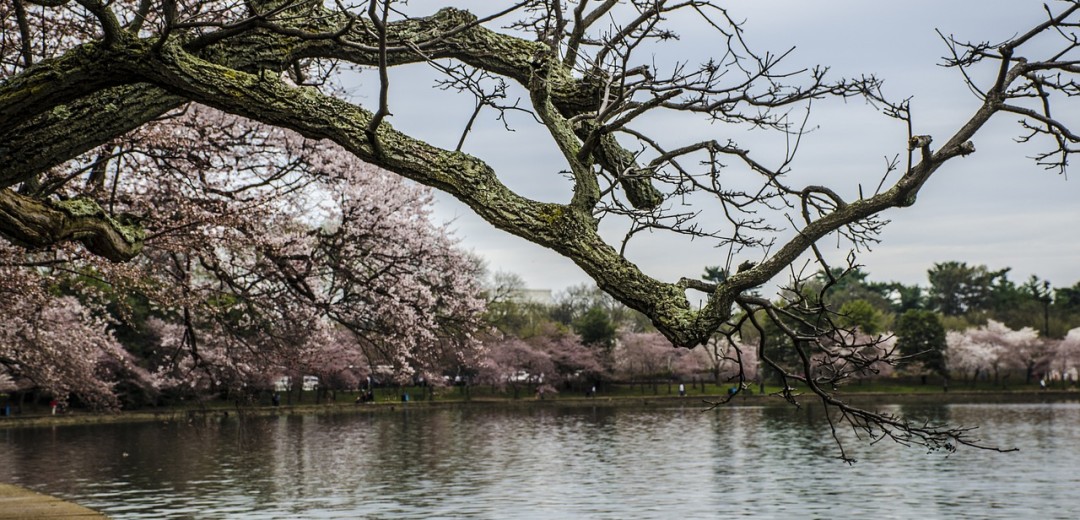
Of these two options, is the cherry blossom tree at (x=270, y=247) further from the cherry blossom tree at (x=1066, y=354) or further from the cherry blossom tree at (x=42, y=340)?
the cherry blossom tree at (x=1066, y=354)

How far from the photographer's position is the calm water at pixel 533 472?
21125mm

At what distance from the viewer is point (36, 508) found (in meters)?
11.2

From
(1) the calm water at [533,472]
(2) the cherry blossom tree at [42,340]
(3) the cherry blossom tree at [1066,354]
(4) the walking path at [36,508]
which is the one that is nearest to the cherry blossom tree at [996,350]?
(3) the cherry blossom tree at [1066,354]

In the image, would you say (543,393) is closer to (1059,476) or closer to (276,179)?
(1059,476)

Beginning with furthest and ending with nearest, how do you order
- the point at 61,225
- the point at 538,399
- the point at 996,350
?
the point at 996,350 → the point at 538,399 → the point at 61,225

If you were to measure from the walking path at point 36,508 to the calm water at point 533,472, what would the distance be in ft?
12.3

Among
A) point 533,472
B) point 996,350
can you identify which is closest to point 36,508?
point 533,472

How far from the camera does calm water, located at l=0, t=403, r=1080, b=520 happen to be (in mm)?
21125

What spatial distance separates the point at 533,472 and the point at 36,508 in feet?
55.9

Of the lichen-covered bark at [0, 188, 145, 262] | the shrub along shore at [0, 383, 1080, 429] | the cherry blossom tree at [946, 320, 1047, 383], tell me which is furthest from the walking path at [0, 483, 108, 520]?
the cherry blossom tree at [946, 320, 1047, 383]

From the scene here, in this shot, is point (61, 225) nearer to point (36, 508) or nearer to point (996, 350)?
point (36, 508)

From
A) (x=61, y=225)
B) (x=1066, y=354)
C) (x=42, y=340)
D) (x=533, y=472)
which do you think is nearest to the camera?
(x=61, y=225)

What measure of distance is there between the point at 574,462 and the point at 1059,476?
12.6 m

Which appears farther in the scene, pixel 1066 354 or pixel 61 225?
pixel 1066 354
